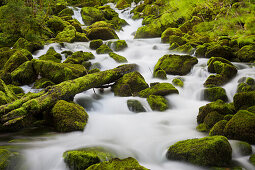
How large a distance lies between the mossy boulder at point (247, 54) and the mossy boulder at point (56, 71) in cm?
730

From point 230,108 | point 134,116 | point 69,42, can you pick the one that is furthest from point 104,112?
point 69,42

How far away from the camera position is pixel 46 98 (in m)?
5.54

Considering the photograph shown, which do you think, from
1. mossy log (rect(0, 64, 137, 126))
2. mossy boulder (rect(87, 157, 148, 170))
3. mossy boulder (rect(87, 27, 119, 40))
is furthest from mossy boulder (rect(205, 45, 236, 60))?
mossy boulder (rect(87, 157, 148, 170))

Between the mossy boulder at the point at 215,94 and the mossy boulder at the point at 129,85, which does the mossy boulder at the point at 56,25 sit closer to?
the mossy boulder at the point at 129,85

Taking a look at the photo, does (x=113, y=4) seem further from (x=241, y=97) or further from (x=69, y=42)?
(x=241, y=97)

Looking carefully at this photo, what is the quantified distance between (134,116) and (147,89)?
139 centimetres

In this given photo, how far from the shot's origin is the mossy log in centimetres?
476

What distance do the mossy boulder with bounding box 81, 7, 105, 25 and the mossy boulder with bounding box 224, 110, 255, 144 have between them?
21.5m

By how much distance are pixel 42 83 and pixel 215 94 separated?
603 centimetres

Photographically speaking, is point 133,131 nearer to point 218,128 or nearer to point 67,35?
point 218,128

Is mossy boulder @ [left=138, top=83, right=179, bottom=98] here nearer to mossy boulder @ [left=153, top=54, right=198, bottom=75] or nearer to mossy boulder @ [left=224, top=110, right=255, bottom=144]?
mossy boulder @ [left=153, top=54, right=198, bottom=75]


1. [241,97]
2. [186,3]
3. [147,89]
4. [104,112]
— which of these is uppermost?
[186,3]

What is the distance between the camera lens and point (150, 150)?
4.64 m

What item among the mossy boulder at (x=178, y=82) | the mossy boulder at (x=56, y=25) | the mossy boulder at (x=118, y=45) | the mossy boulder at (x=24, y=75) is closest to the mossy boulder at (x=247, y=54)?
the mossy boulder at (x=178, y=82)
